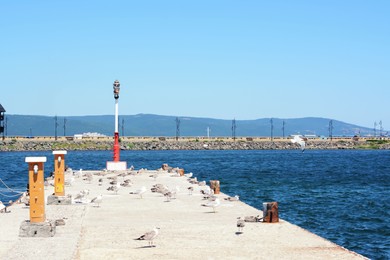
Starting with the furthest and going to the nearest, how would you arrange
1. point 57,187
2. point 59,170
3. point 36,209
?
point 57,187 < point 59,170 < point 36,209

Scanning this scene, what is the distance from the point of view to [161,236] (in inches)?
821

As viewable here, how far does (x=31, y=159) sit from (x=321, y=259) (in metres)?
7.85

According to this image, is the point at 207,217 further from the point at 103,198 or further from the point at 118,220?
the point at 103,198

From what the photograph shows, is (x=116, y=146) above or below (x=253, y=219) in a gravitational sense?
above

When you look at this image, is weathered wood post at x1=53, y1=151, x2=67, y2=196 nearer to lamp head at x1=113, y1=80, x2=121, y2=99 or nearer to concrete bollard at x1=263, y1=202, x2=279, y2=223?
concrete bollard at x1=263, y1=202, x2=279, y2=223

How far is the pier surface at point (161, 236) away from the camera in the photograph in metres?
17.9

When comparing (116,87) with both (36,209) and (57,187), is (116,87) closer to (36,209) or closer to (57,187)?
(57,187)

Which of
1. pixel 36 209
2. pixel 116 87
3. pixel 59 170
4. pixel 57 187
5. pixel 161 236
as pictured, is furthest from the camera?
pixel 116 87

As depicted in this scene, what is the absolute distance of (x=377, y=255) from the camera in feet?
81.2

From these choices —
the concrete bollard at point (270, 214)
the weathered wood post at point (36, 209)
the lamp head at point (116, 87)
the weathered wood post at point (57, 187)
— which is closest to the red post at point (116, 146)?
the lamp head at point (116, 87)

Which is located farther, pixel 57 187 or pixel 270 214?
pixel 57 187

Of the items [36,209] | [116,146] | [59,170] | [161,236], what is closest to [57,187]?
[59,170]

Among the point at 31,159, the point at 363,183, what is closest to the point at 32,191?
the point at 31,159

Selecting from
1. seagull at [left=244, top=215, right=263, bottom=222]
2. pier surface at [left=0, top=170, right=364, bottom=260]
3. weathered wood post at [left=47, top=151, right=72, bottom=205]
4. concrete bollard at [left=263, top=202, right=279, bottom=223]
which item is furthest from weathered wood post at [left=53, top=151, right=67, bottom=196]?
concrete bollard at [left=263, top=202, right=279, bottom=223]
